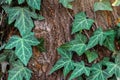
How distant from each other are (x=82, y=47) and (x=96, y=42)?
8 cm

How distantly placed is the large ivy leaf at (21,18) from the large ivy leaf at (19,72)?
7.0 inches

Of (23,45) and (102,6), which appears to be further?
(102,6)

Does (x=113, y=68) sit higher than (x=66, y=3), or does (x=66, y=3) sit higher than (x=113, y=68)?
(x=66, y=3)

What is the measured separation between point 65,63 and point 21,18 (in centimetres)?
33

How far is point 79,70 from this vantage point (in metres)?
1.61

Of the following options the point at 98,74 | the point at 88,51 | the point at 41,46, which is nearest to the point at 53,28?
the point at 41,46

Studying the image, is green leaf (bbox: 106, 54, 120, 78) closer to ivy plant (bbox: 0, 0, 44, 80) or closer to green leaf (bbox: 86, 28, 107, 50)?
green leaf (bbox: 86, 28, 107, 50)

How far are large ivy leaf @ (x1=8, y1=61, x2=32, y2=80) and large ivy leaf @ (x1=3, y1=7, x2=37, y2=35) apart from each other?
177mm

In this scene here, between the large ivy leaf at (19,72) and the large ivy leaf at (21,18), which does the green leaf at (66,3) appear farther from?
the large ivy leaf at (19,72)

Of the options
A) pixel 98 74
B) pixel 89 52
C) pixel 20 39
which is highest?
pixel 20 39

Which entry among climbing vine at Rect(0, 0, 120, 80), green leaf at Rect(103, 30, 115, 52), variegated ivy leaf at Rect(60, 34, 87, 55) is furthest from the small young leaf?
green leaf at Rect(103, 30, 115, 52)

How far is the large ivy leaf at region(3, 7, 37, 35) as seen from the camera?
5.24ft

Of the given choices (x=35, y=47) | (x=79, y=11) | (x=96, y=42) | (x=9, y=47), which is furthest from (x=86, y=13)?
(x=9, y=47)

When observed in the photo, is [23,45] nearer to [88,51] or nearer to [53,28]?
[53,28]
